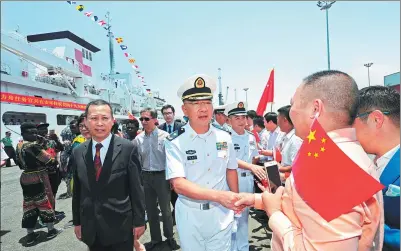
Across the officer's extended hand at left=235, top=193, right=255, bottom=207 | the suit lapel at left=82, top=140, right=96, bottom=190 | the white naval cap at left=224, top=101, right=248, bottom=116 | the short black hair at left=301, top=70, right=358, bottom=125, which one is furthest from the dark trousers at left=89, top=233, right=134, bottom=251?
the white naval cap at left=224, top=101, right=248, bottom=116

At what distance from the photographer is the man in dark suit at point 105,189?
237 cm

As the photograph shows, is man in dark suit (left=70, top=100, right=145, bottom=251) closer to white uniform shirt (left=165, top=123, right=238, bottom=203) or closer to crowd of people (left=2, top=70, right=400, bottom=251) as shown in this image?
crowd of people (left=2, top=70, right=400, bottom=251)

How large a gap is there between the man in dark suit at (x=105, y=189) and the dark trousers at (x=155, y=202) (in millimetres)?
1675

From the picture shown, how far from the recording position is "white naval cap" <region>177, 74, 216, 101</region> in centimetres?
223

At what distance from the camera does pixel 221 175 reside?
7.39 feet

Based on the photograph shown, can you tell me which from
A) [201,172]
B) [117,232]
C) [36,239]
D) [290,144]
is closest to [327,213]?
[201,172]

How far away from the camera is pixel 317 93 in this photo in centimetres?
110

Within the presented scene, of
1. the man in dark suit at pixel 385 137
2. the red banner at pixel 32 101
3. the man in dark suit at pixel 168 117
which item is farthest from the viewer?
the red banner at pixel 32 101

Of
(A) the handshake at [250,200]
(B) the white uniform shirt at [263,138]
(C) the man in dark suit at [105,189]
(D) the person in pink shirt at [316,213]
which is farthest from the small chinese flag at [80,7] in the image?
(D) the person in pink shirt at [316,213]

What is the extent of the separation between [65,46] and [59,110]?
441 inches

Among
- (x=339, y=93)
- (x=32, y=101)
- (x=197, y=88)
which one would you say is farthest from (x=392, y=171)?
(x=32, y=101)

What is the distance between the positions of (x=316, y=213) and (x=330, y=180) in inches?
5.6

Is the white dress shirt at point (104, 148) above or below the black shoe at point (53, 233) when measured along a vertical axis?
above

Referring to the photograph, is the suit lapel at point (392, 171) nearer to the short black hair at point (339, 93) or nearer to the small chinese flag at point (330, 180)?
the short black hair at point (339, 93)
